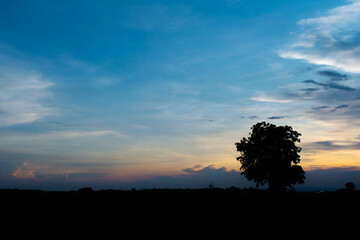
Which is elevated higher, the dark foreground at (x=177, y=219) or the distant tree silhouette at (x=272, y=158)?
the distant tree silhouette at (x=272, y=158)

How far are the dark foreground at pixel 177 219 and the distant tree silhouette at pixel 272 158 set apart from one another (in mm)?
30495

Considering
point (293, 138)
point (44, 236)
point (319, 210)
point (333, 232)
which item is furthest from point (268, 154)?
point (44, 236)

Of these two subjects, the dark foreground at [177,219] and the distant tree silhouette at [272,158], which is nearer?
the dark foreground at [177,219]

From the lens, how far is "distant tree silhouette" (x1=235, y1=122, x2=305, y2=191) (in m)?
55.9

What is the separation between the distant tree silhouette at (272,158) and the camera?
183 ft

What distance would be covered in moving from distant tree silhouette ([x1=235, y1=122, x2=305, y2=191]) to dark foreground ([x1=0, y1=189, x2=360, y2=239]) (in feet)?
100

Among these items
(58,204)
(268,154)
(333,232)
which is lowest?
(333,232)

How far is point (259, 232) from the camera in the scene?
57.3 ft

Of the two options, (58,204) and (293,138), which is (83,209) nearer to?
(58,204)

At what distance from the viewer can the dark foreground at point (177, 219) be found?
1692 cm

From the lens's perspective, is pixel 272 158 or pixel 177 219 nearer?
pixel 177 219

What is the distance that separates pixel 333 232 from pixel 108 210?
14751mm

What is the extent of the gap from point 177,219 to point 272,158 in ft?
134

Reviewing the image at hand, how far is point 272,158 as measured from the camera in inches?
Result: 2213
